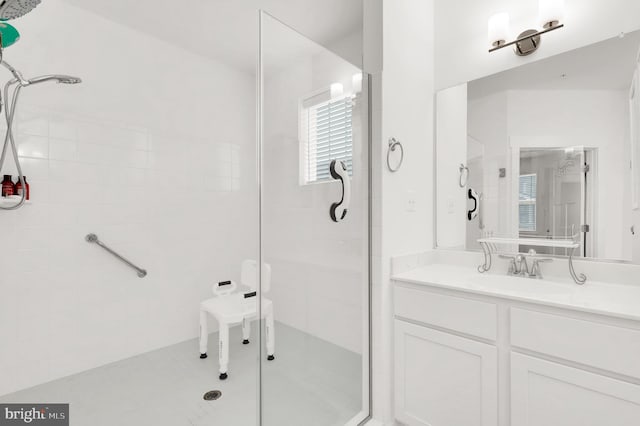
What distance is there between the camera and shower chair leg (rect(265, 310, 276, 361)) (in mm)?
1222

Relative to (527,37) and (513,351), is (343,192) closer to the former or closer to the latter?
(513,351)

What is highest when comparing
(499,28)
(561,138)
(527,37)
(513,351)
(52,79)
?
(499,28)

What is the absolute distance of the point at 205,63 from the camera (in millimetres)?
2854

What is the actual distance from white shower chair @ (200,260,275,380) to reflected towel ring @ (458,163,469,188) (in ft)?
4.49


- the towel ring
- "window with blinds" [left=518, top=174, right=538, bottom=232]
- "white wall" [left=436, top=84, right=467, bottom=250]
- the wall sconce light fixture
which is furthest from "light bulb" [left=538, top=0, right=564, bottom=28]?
the towel ring

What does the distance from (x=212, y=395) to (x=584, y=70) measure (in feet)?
9.17

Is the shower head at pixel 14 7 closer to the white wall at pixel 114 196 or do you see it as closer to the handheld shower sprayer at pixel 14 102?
the white wall at pixel 114 196

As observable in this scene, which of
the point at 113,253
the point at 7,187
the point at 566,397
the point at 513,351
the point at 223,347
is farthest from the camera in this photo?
the point at 113,253

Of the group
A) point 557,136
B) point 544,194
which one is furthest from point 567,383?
point 557,136

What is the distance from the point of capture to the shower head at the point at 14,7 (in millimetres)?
682

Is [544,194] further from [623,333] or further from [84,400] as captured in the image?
[84,400]

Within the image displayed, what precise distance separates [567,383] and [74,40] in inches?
137

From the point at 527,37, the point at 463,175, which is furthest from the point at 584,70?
the point at 463,175

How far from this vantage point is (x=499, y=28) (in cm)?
167
